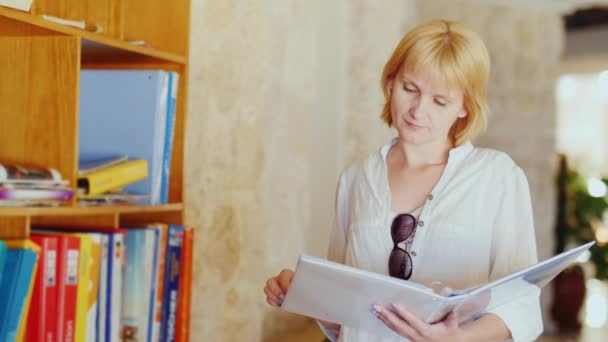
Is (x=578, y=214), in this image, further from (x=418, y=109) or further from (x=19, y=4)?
(x=19, y=4)

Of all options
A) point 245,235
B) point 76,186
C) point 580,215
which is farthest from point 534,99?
point 76,186

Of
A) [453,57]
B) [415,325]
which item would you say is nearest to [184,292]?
[415,325]

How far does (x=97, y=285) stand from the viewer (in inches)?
66.1

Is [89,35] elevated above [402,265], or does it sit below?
above

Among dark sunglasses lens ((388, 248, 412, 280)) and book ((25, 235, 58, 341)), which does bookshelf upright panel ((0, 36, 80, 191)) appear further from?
dark sunglasses lens ((388, 248, 412, 280))

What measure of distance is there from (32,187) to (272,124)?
1.60 meters

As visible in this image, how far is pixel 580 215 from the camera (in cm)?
625

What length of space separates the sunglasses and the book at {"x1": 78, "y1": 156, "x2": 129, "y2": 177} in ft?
2.20

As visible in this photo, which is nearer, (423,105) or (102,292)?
(423,105)

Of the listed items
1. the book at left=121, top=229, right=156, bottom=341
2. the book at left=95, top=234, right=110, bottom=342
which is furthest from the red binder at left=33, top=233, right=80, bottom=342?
the book at left=121, top=229, right=156, bottom=341

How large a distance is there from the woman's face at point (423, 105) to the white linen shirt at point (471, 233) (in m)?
0.07

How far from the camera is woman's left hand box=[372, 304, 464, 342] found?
134 centimetres

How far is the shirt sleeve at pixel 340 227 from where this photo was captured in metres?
1.72

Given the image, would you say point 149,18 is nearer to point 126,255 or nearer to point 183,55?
point 183,55
